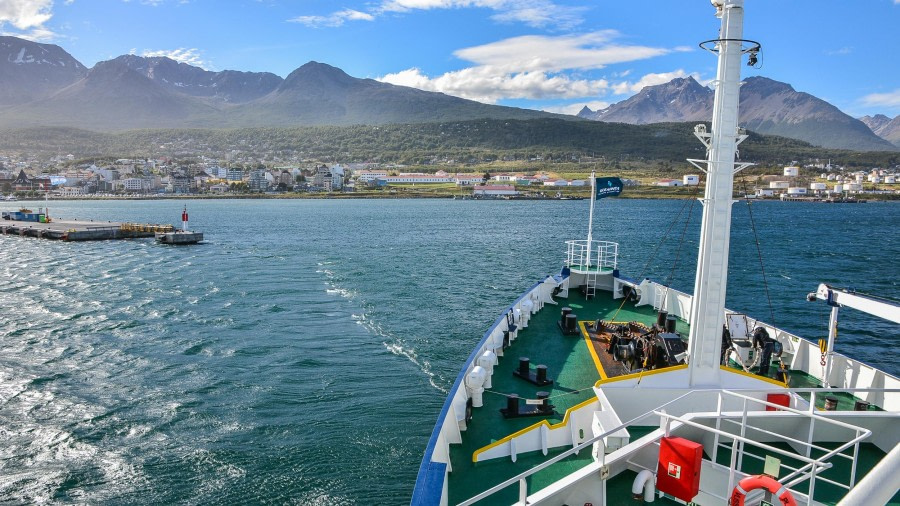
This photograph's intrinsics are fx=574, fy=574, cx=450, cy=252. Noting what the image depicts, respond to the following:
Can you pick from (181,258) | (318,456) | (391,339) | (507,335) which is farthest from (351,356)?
(181,258)

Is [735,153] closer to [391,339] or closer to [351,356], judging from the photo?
[351,356]

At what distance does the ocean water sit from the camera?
16188 millimetres

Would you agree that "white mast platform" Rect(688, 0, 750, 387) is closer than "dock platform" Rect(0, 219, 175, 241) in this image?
Yes

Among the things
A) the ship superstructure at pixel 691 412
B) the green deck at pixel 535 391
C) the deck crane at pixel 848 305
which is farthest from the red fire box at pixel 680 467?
the deck crane at pixel 848 305

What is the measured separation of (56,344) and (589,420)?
91.9ft

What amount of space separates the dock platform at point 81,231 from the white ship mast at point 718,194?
271 feet

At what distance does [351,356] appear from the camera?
85.6ft

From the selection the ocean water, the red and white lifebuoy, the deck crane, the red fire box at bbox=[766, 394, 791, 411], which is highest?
the deck crane

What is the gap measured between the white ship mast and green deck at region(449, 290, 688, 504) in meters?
2.86

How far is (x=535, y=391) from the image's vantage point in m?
13.2

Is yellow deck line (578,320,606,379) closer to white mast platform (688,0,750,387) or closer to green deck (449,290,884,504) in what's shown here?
green deck (449,290,884,504)

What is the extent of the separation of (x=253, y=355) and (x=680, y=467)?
2216cm

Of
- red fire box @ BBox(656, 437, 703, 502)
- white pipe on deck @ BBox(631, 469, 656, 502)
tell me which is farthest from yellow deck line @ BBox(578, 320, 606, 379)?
red fire box @ BBox(656, 437, 703, 502)

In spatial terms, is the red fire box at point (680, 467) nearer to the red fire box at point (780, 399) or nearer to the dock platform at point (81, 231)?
the red fire box at point (780, 399)
